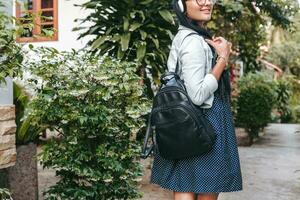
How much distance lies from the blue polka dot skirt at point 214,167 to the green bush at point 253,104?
30.1ft

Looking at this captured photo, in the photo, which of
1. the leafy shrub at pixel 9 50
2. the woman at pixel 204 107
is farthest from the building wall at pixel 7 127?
the woman at pixel 204 107

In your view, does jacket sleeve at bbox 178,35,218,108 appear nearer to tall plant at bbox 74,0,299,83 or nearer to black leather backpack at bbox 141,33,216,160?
black leather backpack at bbox 141,33,216,160

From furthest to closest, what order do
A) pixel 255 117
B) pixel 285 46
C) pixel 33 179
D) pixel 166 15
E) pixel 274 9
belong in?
pixel 285 46
pixel 255 117
pixel 274 9
pixel 166 15
pixel 33 179

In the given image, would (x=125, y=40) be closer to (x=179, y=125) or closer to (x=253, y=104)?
(x=179, y=125)

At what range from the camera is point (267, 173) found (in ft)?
24.2

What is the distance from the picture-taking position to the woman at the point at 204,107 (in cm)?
230

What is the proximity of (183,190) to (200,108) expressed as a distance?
1.36 feet

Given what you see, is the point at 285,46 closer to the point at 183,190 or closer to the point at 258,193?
the point at 258,193

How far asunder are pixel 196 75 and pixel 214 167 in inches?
18.2

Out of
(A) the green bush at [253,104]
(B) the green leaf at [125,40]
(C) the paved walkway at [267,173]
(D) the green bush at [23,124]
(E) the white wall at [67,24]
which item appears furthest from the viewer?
(A) the green bush at [253,104]

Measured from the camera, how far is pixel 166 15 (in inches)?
213

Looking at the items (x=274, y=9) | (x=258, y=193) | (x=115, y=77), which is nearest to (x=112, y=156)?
(x=115, y=77)

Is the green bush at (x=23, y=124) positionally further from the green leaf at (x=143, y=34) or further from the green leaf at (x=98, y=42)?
the green leaf at (x=143, y=34)

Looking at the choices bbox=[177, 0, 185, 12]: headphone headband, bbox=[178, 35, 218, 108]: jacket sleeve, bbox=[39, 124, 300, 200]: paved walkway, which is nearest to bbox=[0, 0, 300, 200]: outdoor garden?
bbox=[177, 0, 185, 12]: headphone headband
